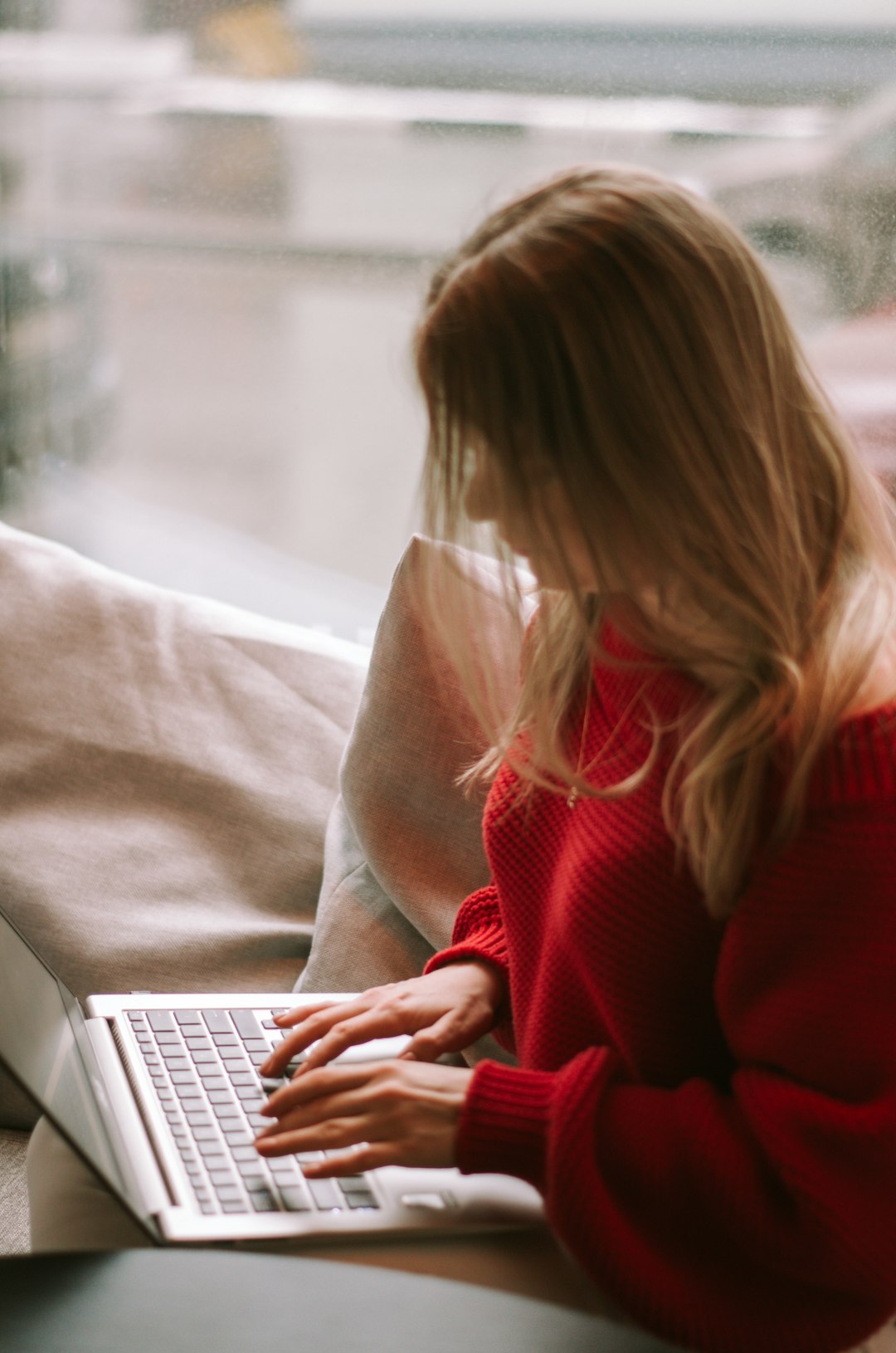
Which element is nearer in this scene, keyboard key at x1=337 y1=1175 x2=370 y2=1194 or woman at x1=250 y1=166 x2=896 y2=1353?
woman at x1=250 y1=166 x2=896 y2=1353

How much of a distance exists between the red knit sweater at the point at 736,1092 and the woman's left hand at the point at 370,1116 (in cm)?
2

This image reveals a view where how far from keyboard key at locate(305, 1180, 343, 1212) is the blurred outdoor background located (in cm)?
110

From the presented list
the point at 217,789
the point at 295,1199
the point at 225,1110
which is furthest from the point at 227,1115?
the point at 217,789

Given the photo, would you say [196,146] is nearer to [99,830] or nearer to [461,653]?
[99,830]

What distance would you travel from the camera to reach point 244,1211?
2.60 ft

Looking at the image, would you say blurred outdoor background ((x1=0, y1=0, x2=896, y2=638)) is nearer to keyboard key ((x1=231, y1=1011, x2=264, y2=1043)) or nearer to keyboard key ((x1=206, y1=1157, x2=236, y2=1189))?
keyboard key ((x1=231, y1=1011, x2=264, y2=1043))

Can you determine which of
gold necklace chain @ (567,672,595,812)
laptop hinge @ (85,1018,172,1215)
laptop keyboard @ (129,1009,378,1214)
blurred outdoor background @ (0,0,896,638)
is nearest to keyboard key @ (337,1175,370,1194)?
laptop keyboard @ (129,1009,378,1214)

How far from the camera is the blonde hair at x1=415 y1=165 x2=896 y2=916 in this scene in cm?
72

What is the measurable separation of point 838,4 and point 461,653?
1.03 metres

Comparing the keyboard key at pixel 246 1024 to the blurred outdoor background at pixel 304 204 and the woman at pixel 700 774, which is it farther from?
the blurred outdoor background at pixel 304 204

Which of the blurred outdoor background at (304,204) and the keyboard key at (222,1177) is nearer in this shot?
the keyboard key at (222,1177)

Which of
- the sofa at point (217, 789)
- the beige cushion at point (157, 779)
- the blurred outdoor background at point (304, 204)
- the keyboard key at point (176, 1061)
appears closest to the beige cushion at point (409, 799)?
the sofa at point (217, 789)

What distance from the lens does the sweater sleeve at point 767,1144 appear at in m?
0.70

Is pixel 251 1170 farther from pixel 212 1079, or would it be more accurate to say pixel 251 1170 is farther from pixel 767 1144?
pixel 767 1144
